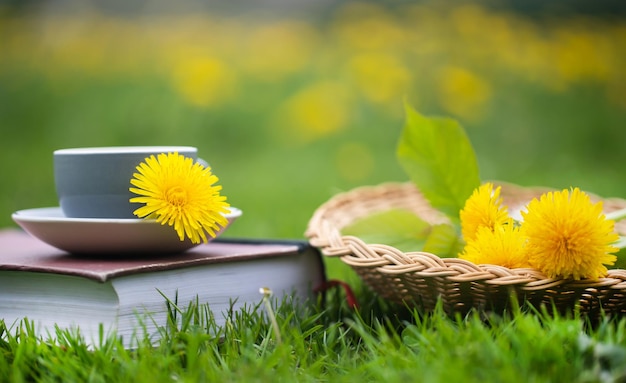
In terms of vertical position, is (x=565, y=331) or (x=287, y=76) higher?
(x=287, y=76)

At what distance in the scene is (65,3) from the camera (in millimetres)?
4297

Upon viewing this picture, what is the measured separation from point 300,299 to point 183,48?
9.34 ft

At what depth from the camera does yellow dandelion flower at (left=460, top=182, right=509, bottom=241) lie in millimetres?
1122

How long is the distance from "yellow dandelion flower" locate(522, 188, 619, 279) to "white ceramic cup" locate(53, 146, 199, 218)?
0.55m

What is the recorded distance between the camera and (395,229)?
1.30 meters

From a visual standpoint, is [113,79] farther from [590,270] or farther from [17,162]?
[590,270]

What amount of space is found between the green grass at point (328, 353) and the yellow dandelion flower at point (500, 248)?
0.24ft

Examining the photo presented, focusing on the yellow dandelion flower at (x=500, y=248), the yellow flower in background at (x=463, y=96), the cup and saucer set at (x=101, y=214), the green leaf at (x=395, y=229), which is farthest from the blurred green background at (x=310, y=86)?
the yellow dandelion flower at (x=500, y=248)

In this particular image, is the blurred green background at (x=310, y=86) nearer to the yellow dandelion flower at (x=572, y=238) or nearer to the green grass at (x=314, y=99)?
the green grass at (x=314, y=99)

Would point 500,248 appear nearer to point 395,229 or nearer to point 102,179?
point 395,229

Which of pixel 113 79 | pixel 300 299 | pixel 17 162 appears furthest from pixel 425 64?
pixel 300 299

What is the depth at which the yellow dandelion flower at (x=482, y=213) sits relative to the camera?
1.12 metres

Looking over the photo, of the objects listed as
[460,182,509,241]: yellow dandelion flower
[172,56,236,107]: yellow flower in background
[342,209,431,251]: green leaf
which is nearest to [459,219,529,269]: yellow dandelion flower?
[460,182,509,241]: yellow dandelion flower

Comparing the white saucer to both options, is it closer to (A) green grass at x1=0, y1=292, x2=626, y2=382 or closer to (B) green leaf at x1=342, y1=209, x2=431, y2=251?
(A) green grass at x1=0, y1=292, x2=626, y2=382
